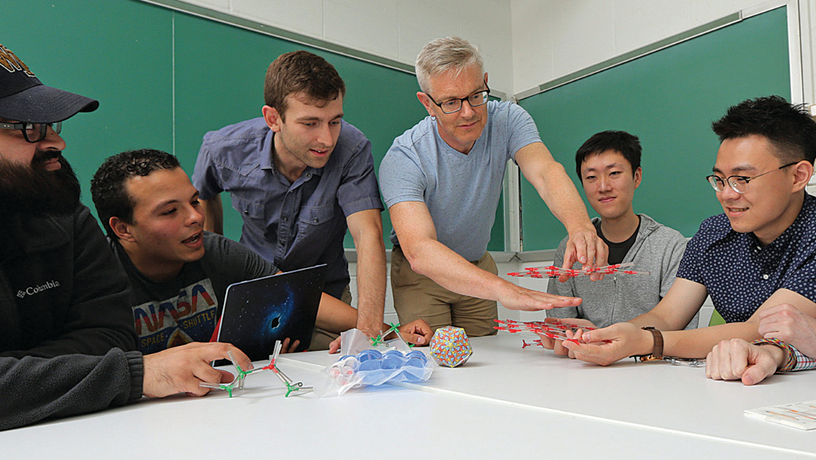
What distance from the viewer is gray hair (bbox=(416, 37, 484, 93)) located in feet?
5.67

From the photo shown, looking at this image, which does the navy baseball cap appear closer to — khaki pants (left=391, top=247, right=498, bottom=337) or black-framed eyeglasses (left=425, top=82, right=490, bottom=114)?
black-framed eyeglasses (left=425, top=82, right=490, bottom=114)

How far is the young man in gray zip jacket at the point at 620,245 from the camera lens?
2.04 metres

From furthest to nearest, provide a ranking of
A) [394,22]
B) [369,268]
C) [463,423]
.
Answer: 1. [394,22]
2. [369,268]
3. [463,423]

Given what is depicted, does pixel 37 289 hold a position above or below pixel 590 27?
below

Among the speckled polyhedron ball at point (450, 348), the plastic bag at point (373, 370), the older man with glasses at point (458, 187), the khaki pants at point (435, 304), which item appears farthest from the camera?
the khaki pants at point (435, 304)

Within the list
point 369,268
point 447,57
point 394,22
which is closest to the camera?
point 447,57

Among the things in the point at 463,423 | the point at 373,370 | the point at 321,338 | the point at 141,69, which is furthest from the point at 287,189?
the point at 463,423

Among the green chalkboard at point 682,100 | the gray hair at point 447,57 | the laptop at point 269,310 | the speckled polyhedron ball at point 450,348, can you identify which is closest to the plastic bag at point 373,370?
the speckled polyhedron ball at point 450,348

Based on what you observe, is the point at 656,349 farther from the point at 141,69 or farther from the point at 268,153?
the point at 141,69

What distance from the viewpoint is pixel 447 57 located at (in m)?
1.73

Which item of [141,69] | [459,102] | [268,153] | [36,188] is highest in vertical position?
[141,69]

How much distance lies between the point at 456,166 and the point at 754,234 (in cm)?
92

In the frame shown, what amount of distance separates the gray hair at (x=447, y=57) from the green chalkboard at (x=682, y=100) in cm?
185

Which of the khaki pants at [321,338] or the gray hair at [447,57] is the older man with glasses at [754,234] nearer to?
the gray hair at [447,57]
